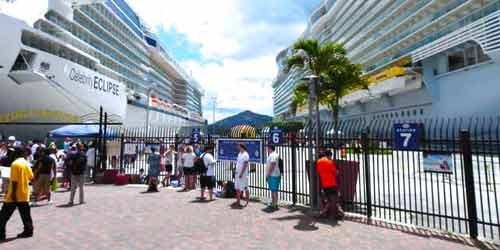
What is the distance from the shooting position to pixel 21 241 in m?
5.39

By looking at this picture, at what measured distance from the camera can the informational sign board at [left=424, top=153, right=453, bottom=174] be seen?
6.12 meters

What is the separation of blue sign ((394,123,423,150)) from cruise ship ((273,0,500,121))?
12.4 meters

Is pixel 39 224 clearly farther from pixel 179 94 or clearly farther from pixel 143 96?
pixel 179 94

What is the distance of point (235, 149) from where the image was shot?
33.4 feet

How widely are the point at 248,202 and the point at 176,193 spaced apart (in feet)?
9.30

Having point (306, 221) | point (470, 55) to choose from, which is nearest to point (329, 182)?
point (306, 221)

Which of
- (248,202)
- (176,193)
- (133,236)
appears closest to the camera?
(133,236)

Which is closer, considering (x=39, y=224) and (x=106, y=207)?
(x=39, y=224)

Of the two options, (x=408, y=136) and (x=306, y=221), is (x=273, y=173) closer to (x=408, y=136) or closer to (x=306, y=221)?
(x=306, y=221)

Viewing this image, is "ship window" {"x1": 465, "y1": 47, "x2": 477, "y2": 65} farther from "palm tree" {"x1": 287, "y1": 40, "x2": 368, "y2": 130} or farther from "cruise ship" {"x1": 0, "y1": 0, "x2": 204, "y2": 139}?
"cruise ship" {"x1": 0, "y1": 0, "x2": 204, "y2": 139}

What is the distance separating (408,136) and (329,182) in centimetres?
192

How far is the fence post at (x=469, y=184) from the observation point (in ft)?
18.5

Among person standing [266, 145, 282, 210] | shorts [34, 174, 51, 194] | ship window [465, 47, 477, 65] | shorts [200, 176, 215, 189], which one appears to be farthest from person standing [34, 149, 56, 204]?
ship window [465, 47, 477, 65]

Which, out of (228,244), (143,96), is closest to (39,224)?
(228,244)
